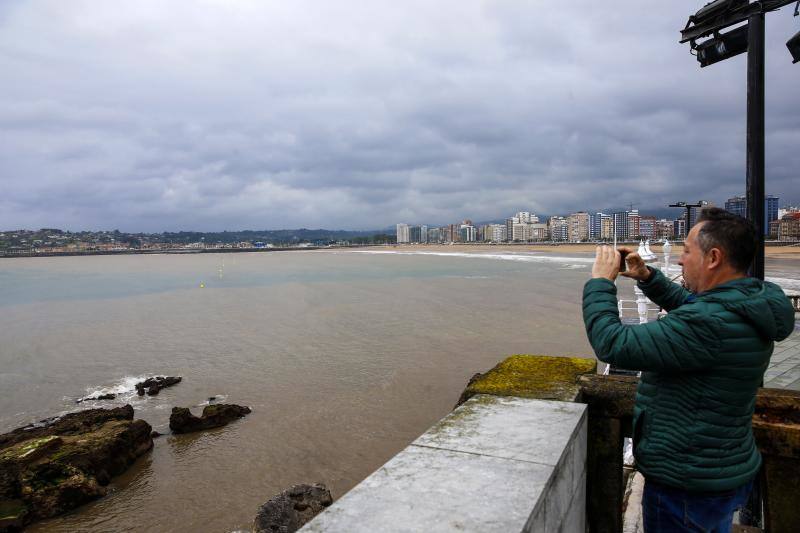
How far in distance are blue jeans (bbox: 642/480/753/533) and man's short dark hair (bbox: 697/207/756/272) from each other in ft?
2.80

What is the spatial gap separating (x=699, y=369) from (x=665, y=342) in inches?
7.0

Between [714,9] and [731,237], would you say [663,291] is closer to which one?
[731,237]

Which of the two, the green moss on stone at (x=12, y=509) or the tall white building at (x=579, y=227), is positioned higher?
the tall white building at (x=579, y=227)

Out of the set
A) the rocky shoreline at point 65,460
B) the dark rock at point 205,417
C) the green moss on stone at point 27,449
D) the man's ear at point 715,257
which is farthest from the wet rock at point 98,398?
the man's ear at point 715,257

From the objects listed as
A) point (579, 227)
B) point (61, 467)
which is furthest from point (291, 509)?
point (579, 227)

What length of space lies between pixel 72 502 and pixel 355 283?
38312 mm

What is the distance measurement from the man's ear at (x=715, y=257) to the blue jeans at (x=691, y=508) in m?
0.83

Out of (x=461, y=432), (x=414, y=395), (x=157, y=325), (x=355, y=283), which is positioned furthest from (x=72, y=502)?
(x=355, y=283)

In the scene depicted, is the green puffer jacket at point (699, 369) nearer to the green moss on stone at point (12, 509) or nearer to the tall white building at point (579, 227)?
the green moss on stone at point (12, 509)

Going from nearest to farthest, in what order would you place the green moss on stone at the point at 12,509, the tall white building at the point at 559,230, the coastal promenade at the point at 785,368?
1. the green moss on stone at the point at 12,509
2. the coastal promenade at the point at 785,368
3. the tall white building at the point at 559,230

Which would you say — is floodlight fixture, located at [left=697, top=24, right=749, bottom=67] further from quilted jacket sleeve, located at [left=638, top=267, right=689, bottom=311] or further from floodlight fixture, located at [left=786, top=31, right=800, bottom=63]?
quilted jacket sleeve, located at [left=638, top=267, right=689, bottom=311]

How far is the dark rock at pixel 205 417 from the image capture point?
36.0ft

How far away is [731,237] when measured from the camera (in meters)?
→ 1.83

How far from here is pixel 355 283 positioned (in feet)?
152
